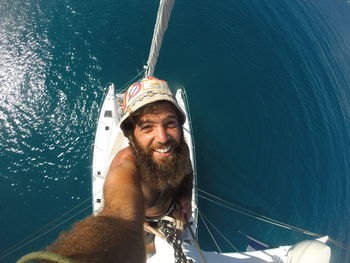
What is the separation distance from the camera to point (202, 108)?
11.7m

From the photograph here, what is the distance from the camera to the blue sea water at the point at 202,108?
9.98m

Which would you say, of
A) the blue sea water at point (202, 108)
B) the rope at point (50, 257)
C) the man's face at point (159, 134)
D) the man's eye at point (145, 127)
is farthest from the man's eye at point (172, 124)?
the blue sea water at point (202, 108)

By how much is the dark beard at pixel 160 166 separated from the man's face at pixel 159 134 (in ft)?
0.10

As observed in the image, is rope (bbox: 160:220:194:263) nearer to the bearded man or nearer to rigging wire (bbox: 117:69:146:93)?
the bearded man

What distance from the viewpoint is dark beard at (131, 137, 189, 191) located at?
3322mm

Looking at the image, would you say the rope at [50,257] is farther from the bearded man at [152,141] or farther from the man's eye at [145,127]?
the man's eye at [145,127]

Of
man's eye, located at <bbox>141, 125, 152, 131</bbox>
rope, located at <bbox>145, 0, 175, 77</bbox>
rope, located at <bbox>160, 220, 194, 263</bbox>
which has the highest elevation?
rope, located at <bbox>145, 0, 175, 77</bbox>

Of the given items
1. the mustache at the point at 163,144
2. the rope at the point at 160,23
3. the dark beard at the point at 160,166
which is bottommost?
the dark beard at the point at 160,166

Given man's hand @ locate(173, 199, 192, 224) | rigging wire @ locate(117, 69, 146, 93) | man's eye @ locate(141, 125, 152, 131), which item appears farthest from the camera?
rigging wire @ locate(117, 69, 146, 93)

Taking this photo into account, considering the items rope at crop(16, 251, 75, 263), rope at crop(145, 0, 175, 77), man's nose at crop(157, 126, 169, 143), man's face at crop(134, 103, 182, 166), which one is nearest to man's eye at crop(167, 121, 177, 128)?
man's face at crop(134, 103, 182, 166)

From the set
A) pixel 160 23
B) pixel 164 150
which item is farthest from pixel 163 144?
pixel 160 23

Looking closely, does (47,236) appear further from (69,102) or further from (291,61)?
→ (291,61)

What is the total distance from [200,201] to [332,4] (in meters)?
21.0

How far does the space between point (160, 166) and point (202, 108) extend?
8.71m
